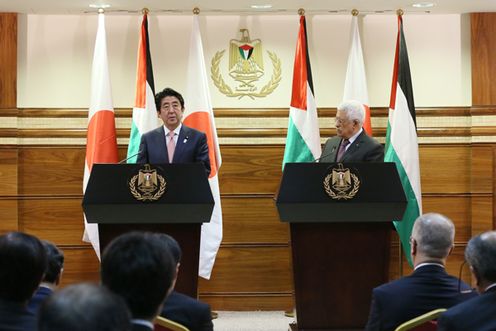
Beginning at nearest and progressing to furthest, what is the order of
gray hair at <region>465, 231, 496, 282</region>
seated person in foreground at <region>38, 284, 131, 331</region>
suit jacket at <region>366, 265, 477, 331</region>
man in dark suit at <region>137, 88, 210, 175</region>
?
seated person in foreground at <region>38, 284, 131, 331</region>, gray hair at <region>465, 231, 496, 282</region>, suit jacket at <region>366, 265, 477, 331</region>, man in dark suit at <region>137, 88, 210, 175</region>

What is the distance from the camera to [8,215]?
754 centimetres

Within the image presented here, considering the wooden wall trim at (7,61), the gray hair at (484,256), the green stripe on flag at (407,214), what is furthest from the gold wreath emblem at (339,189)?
the wooden wall trim at (7,61)

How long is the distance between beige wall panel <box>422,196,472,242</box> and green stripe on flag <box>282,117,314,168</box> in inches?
51.0

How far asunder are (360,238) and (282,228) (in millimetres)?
2396

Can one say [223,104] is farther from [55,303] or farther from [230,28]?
[55,303]

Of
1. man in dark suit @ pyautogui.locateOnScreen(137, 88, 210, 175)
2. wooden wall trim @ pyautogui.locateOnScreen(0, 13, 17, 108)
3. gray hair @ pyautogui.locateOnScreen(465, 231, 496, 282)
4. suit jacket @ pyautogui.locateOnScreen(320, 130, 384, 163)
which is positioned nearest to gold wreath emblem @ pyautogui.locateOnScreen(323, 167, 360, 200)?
suit jacket @ pyautogui.locateOnScreen(320, 130, 384, 163)

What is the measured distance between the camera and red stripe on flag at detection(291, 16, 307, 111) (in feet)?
24.3

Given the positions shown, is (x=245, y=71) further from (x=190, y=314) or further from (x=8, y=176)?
(x=190, y=314)

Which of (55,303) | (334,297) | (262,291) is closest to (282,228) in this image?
(262,291)

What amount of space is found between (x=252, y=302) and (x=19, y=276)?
17.4 ft

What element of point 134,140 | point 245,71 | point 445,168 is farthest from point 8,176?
point 445,168

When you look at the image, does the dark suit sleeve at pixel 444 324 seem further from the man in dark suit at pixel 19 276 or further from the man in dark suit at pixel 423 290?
the man in dark suit at pixel 19 276

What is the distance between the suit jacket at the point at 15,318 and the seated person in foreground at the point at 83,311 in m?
0.80

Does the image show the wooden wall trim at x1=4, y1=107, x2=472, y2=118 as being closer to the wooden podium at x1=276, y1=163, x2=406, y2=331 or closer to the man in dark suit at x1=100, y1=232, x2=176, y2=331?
the wooden podium at x1=276, y1=163, x2=406, y2=331
